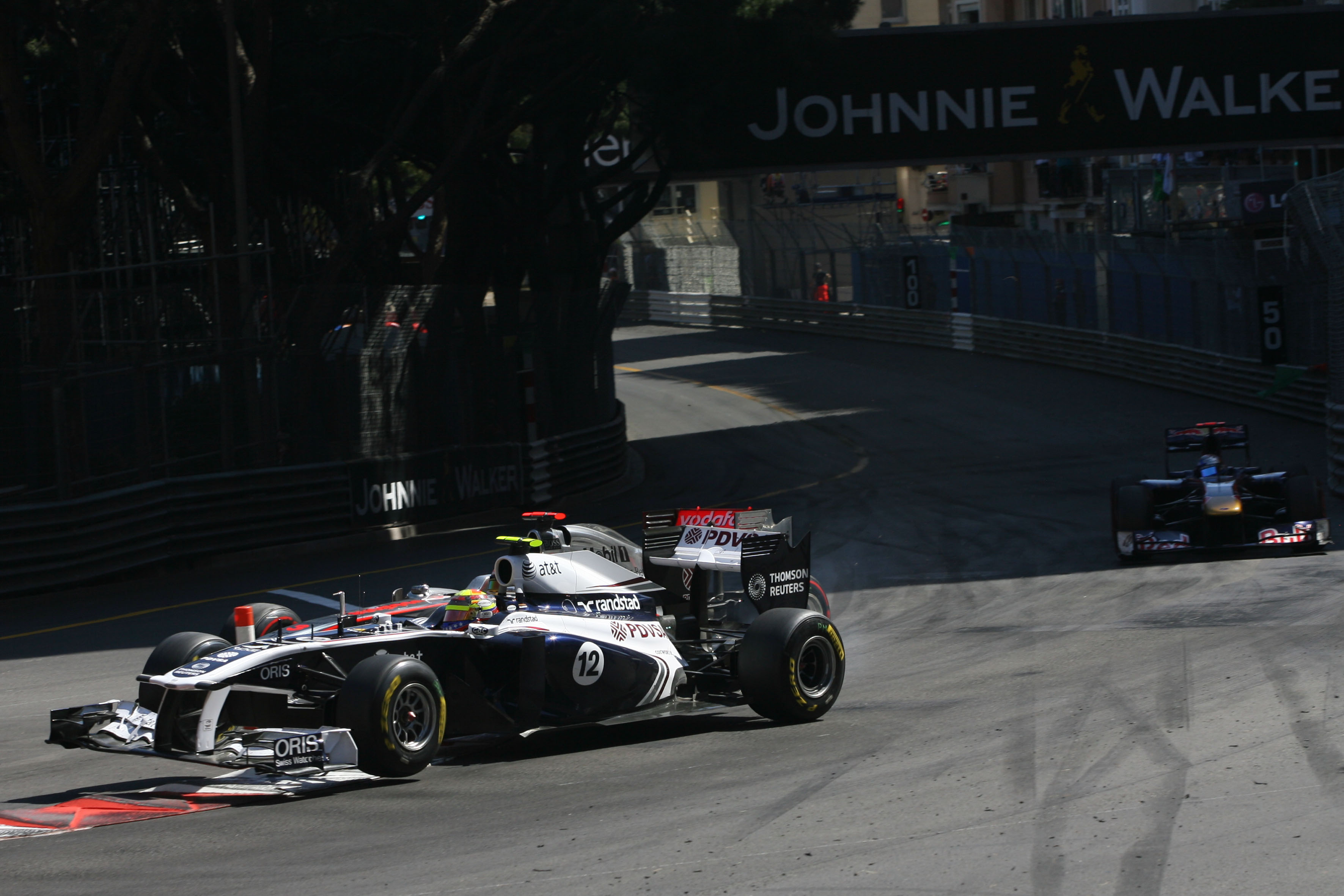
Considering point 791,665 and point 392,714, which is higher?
point 392,714

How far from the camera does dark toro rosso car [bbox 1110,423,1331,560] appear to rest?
611 inches

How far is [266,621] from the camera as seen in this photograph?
9.65 m

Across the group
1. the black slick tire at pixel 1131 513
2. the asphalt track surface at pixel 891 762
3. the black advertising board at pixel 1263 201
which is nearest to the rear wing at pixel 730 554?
the asphalt track surface at pixel 891 762

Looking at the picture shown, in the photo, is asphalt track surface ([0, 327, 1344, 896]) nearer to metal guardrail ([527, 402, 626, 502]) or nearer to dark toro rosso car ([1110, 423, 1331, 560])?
dark toro rosso car ([1110, 423, 1331, 560])

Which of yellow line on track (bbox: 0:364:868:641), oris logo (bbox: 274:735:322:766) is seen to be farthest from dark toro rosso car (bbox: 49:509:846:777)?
yellow line on track (bbox: 0:364:868:641)

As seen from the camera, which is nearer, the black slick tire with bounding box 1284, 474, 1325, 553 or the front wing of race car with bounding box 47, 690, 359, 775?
the front wing of race car with bounding box 47, 690, 359, 775

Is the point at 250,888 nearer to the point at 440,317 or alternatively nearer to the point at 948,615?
the point at 948,615

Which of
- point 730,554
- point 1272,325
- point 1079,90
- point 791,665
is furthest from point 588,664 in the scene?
point 1272,325

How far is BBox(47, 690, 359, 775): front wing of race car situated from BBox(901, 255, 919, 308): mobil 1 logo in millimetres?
36616

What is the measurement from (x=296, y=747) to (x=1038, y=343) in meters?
32.2

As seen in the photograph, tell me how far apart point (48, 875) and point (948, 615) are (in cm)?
884

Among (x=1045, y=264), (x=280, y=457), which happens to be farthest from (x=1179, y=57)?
(x=280, y=457)

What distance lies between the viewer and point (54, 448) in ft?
55.7

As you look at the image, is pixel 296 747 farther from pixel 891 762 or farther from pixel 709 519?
pixel 709 519
